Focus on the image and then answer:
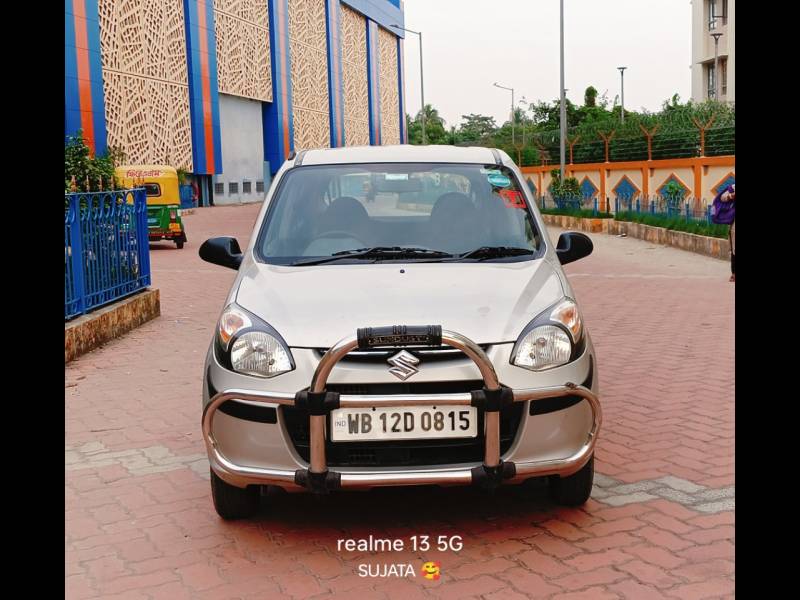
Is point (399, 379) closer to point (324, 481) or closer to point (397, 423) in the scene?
point (397, 423)

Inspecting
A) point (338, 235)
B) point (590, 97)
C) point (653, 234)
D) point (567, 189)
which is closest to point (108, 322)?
point (338, 235)

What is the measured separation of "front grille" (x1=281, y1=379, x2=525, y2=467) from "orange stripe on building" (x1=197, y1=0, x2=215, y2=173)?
1557 inches

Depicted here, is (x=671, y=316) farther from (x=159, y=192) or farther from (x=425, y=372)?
(x=159, y=192)

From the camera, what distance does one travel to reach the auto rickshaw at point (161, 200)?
20266 mm

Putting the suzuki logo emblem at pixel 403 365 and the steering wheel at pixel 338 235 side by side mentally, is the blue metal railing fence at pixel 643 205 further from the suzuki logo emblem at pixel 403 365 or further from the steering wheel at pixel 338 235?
the suzuki logo emblem at pixel 403 365

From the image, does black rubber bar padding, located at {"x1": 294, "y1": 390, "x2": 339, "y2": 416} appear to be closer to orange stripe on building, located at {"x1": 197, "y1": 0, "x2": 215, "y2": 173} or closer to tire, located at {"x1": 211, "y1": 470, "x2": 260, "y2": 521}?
tire, located at {"x1": 211, "y1": 470, "x2": 260, "y2": 521}

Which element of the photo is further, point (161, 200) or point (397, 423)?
point (161, 200)

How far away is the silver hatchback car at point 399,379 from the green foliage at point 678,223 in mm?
13736

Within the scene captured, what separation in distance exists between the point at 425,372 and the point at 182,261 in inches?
577

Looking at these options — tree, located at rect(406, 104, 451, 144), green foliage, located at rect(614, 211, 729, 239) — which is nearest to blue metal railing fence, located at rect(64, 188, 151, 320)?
green foliage, located at rect(614, 211, 729, 239)

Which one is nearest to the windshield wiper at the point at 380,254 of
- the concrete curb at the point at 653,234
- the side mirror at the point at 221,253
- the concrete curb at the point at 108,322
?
the side mirror at the point at 221,253

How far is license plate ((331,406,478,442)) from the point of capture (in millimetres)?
3504

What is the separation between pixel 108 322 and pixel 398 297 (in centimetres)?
Result: 576

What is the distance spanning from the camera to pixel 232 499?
4.06 metres
